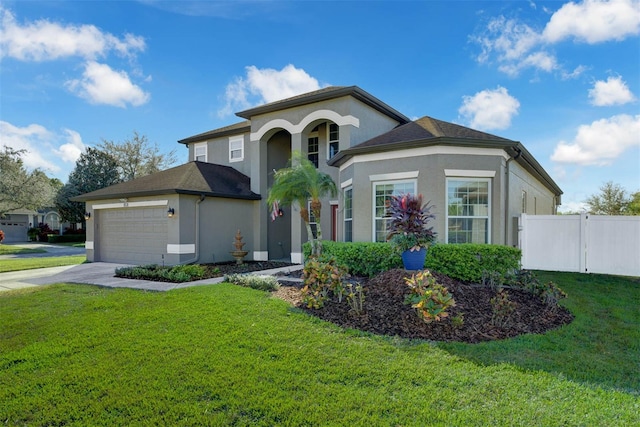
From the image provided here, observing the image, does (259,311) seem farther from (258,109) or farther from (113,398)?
(258,109)

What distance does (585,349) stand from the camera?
4801 mm

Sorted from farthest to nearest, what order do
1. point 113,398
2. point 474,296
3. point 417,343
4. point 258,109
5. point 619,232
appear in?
point 258,109
point 619,232
point 474,296
point 417,343
point 113,398

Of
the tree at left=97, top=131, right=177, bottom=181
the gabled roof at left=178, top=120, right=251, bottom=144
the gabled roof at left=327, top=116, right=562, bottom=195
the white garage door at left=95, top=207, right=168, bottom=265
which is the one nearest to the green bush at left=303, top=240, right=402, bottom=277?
the gabled roof at left=327, top=116, right=562, bottom=195

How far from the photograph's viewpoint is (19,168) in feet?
91.1

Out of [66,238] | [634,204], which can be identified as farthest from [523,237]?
[66,238]

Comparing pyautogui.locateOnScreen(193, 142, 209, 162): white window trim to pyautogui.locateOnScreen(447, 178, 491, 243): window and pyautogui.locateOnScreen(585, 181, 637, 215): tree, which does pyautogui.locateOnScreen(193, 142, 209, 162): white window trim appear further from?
pyautogui.locateOnScreen(585, 181, 637, 215): tree

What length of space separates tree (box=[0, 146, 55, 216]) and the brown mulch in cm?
2889

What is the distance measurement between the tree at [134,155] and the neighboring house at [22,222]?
977cm

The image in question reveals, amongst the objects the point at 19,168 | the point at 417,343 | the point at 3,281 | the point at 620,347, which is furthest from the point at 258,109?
the point at 19,168

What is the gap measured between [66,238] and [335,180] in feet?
102

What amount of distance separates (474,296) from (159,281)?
860 cm

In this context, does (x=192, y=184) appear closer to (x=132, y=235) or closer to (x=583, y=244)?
(x=132, y=235)

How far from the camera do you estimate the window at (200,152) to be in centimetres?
1875

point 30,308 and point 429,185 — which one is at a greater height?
point 429,185
